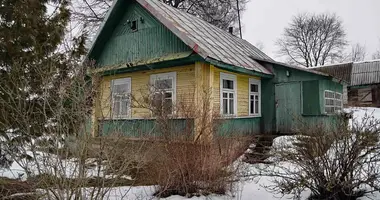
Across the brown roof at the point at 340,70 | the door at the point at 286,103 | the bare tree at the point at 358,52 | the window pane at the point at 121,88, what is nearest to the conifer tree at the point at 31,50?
the window pane at the point at 121,88

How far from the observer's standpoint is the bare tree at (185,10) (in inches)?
822

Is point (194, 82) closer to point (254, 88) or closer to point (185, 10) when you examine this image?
point (254, 88)

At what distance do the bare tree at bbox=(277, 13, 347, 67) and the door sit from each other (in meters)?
32.6

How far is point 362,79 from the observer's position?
Result: 92.6ft

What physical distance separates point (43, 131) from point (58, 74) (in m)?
1.90

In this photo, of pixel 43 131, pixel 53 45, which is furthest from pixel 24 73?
pixel 43 131

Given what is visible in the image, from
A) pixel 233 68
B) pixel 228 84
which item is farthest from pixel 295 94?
pixel 233 68

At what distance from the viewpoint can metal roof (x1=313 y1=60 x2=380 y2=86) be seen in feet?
91.4

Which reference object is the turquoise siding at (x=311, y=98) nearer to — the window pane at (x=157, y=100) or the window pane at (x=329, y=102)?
the window pane at (x=329, y=102)

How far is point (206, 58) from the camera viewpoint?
8.69m

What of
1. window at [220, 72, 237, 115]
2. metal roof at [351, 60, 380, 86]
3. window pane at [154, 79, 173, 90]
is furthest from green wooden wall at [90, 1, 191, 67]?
metal roof at [351, 60, 380, 86]

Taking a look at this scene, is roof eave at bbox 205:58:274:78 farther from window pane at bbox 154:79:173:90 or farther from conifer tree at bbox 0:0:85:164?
conifer tree at bbox 0:0:85:164

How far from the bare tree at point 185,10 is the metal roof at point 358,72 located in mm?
12966

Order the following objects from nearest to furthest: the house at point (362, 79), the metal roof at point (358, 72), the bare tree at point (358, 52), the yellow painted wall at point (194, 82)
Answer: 1. the yellow painted wall at point (194, 82)
2. the house at point (362, 79)
3. the metal roof at point (358, 72)
4. the bare tree at point (358, 52)
